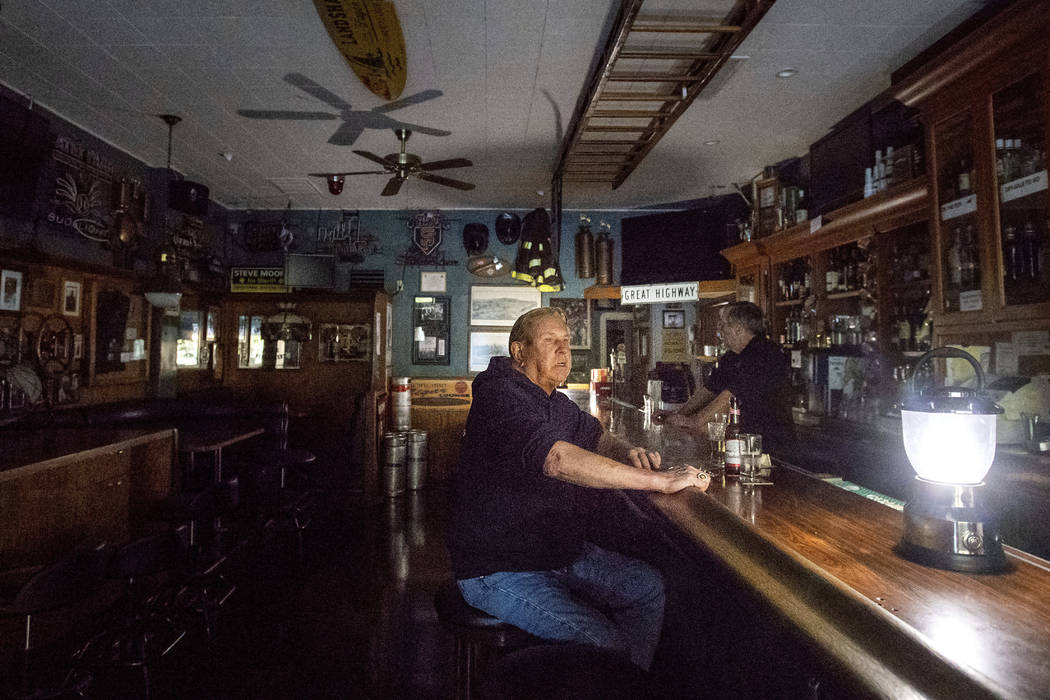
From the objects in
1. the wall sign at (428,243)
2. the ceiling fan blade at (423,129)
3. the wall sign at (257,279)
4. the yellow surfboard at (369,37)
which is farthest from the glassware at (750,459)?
the wall sign at (257,279)

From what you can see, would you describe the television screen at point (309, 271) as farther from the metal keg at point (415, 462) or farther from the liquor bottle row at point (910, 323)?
the liquor bottle row at point (910, 323)

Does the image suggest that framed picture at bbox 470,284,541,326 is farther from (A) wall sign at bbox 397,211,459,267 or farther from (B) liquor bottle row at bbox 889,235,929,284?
(B) liquor bottle row at bbox 889,235,929,284

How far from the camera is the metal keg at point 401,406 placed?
673 centimetres

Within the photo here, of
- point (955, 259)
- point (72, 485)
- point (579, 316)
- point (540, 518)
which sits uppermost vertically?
point (579, 316)

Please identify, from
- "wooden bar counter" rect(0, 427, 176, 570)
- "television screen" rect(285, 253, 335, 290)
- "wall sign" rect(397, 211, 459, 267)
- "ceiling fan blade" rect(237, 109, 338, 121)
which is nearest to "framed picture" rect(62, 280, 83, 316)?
"wooden bar counter" rect(0, 427, 176, 570)

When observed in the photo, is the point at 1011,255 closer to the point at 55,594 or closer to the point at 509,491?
the point at 509,491

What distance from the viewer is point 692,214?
6664 mm

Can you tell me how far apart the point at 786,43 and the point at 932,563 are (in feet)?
11.8

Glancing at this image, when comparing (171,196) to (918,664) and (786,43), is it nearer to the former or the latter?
(786,43)

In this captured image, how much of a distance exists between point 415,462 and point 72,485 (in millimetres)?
3594

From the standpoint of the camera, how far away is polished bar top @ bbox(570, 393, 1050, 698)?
2.70 feet

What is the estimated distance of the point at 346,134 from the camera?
A: 5.23 m

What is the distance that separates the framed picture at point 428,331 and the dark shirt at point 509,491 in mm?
5980

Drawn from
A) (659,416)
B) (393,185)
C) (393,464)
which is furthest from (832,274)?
(393,464)
